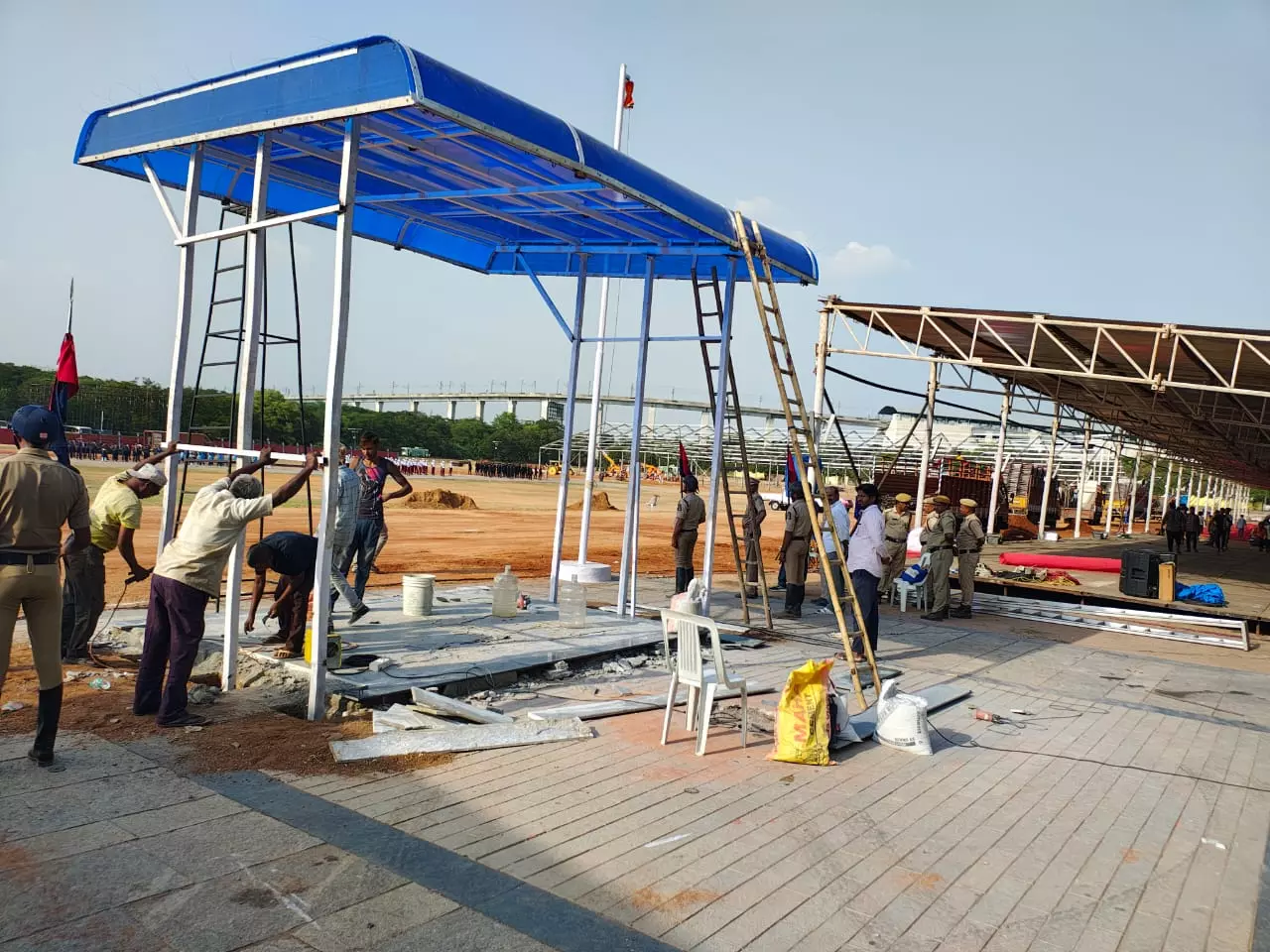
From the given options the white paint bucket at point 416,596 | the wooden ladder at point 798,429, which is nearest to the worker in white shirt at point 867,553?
the wooden ladder at point 798,429

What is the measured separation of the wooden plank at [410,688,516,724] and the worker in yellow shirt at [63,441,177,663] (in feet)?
7.92

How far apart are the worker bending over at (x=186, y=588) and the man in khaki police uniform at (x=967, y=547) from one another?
10672 millimetres

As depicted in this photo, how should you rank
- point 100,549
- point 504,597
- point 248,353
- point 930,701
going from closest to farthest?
point 248,353 < point 100,549 < point 930,701 < point 504,597

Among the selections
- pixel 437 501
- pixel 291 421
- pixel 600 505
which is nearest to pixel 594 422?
pixel 437 501

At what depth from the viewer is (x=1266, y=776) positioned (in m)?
6.59

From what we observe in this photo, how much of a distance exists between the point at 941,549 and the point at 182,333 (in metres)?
10.6

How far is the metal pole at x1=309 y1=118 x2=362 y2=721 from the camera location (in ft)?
19.9

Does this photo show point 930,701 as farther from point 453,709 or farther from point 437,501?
point 437,501

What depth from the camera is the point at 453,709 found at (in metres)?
6.42

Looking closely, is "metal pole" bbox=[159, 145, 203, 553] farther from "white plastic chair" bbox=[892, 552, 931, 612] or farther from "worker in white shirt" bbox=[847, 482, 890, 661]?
"white plastic chair" bbox=[892, 552, 931, 612]

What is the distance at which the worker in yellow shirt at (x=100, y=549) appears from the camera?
23.4ft

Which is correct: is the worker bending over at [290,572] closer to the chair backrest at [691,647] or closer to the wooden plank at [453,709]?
the wooden plank at [453,709]

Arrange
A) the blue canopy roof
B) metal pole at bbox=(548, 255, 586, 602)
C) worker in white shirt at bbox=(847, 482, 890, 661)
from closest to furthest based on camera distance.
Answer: the blue canopy roof → worker in white shirt at bbox=(847, 482, 890, 661) → metal pole at bbox=(548, 255, 586, 602)

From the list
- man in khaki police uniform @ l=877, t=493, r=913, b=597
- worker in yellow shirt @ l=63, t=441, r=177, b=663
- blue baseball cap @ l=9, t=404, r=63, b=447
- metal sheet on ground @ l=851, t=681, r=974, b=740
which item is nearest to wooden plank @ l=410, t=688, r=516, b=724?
worker in yellow shirt @ l=63, t=441, r=177, b=663
